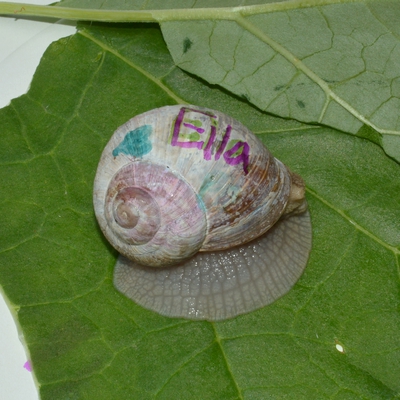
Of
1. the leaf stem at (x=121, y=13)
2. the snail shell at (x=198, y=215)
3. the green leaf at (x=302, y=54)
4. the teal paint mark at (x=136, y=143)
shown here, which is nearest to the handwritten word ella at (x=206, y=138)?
the snail shell at (x=198, y=215)

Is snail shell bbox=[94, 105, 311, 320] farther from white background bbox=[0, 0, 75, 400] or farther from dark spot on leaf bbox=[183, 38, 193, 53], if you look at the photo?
white background bbox=[0, 0, 75, 400]

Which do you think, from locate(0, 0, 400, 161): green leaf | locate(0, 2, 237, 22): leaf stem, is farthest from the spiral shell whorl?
locate(0, 2, 237, 22): leaf stem

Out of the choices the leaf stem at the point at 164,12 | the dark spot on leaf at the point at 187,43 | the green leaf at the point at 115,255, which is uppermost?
the leaf stem at the point at 164,12

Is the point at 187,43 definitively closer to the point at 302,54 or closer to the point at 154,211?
the point at 302,54

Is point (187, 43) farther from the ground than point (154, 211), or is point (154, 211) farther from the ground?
point (187, 43)

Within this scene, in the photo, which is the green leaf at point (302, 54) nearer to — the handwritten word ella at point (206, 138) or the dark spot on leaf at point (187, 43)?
the dark spot on leaf at point (187, 43)

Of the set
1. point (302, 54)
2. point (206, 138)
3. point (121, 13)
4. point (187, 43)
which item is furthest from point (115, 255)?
point (302, 54)
